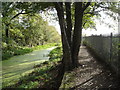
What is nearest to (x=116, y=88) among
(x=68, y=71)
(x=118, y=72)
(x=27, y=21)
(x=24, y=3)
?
(x=118, y=72)

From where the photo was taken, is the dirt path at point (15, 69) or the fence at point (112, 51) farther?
the dirt path at point (15, 69)

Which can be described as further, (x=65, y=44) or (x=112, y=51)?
(x=65, y=44)

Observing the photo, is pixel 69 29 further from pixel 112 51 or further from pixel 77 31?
pixel 112 51

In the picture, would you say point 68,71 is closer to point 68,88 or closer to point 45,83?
point 45,83

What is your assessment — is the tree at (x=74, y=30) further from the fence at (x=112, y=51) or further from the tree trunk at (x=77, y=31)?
the fence at (x=112, y=51)

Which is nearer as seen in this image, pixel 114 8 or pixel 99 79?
pixel 99 79

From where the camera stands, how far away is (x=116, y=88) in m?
3.02

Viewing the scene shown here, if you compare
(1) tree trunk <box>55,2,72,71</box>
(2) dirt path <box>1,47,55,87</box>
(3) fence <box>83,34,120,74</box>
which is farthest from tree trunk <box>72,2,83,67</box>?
(2) dirt path <box>1,47,55,87</box>

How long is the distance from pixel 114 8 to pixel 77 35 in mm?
2172

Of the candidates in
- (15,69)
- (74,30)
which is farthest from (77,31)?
(15,69)

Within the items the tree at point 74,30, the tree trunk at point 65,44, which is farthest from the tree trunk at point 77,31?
the tree trunk at point 65,44

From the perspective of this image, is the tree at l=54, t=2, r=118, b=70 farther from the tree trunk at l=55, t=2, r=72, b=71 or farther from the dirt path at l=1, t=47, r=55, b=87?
the dirt path at l=1, t=47, r=55, b=87

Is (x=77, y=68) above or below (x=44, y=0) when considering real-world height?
below

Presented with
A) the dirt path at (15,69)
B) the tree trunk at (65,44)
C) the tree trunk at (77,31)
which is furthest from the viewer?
the dirt path at (15,69)
